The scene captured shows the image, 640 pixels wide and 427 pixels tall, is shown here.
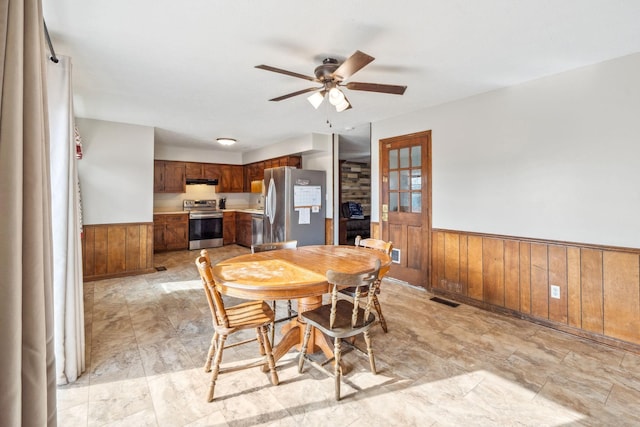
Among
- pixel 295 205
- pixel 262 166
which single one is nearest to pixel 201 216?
pixel 262 166

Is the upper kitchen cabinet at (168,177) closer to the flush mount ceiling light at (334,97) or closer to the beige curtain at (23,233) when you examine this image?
the flush mount ceiling light at (334,97)

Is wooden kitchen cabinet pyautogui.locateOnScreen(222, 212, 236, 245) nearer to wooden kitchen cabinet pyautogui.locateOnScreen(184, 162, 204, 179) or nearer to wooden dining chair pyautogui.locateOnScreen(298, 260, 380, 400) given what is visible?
wooden kitchen cabinet pyautogui.locateOnScreen(184, 162, 204, 179)

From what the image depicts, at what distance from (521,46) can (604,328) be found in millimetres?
2442

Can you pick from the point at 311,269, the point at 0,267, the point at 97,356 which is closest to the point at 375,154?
the point at 311,269

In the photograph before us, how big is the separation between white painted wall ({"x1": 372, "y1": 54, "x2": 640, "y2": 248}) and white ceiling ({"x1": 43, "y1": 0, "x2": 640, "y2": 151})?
178 millimetres

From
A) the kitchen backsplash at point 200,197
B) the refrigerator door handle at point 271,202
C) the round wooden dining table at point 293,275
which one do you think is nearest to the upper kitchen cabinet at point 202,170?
the kitchen backsplash at point 200,197

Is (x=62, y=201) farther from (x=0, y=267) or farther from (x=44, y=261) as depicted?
(x=0, y=267)

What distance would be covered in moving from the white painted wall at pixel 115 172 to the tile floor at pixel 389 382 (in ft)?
6.45

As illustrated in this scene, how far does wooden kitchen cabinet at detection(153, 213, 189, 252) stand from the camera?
635 cm

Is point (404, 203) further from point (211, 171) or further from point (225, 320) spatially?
point (211, 171)

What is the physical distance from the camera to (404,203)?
414 centimetres

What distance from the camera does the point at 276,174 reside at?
17.8 feet

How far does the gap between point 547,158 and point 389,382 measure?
2.53 metres

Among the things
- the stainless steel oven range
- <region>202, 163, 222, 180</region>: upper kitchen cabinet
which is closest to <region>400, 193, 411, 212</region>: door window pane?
the stainless steel oven range
